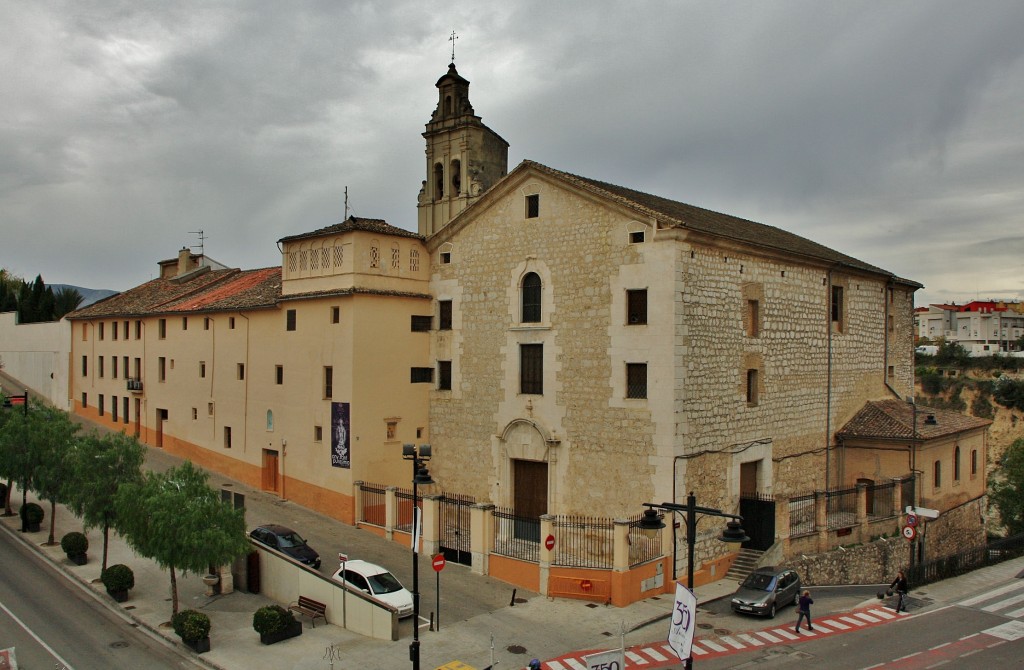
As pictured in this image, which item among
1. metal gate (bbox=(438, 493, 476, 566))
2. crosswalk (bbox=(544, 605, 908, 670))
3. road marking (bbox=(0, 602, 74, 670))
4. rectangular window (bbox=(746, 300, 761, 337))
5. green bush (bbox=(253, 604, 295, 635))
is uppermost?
rectangular window (bbox=(746, 300, 761, 337))

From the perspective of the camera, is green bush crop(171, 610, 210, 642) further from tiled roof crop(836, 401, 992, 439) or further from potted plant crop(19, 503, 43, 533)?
tiled roof crop(836, 401, 992, 439)

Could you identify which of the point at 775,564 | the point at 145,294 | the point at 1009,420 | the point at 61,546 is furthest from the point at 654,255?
the point at 1009,420

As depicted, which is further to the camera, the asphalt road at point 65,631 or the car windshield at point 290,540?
the car windshield at point 290,540

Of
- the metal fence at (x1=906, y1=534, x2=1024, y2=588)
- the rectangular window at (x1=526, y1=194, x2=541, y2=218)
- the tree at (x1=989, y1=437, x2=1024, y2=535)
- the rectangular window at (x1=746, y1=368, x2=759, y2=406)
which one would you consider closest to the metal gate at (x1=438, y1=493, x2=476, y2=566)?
the rectangular window at (x1=526, y1=194, x2=541, y2=218)

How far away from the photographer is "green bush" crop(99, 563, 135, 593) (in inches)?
829

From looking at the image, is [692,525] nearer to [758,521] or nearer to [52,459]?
[758,521]

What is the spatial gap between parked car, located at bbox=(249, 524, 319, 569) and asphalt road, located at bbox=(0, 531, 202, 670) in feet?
14.0

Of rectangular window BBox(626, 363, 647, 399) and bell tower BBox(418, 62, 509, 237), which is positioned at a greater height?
bell tower BBox(418, 62, 509, 237)

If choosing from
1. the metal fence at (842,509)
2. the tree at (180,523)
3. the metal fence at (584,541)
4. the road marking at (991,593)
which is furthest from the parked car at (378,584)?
the road marking at (991,593)

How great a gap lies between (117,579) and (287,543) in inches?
179

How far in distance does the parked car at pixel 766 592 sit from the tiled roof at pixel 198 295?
20.2 meters

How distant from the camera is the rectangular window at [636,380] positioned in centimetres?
2361

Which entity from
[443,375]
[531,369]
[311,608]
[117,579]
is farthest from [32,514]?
[531,369]

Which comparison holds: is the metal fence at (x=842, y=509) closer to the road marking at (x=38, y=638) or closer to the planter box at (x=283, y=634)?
the planter box at (x=283, y=634)
